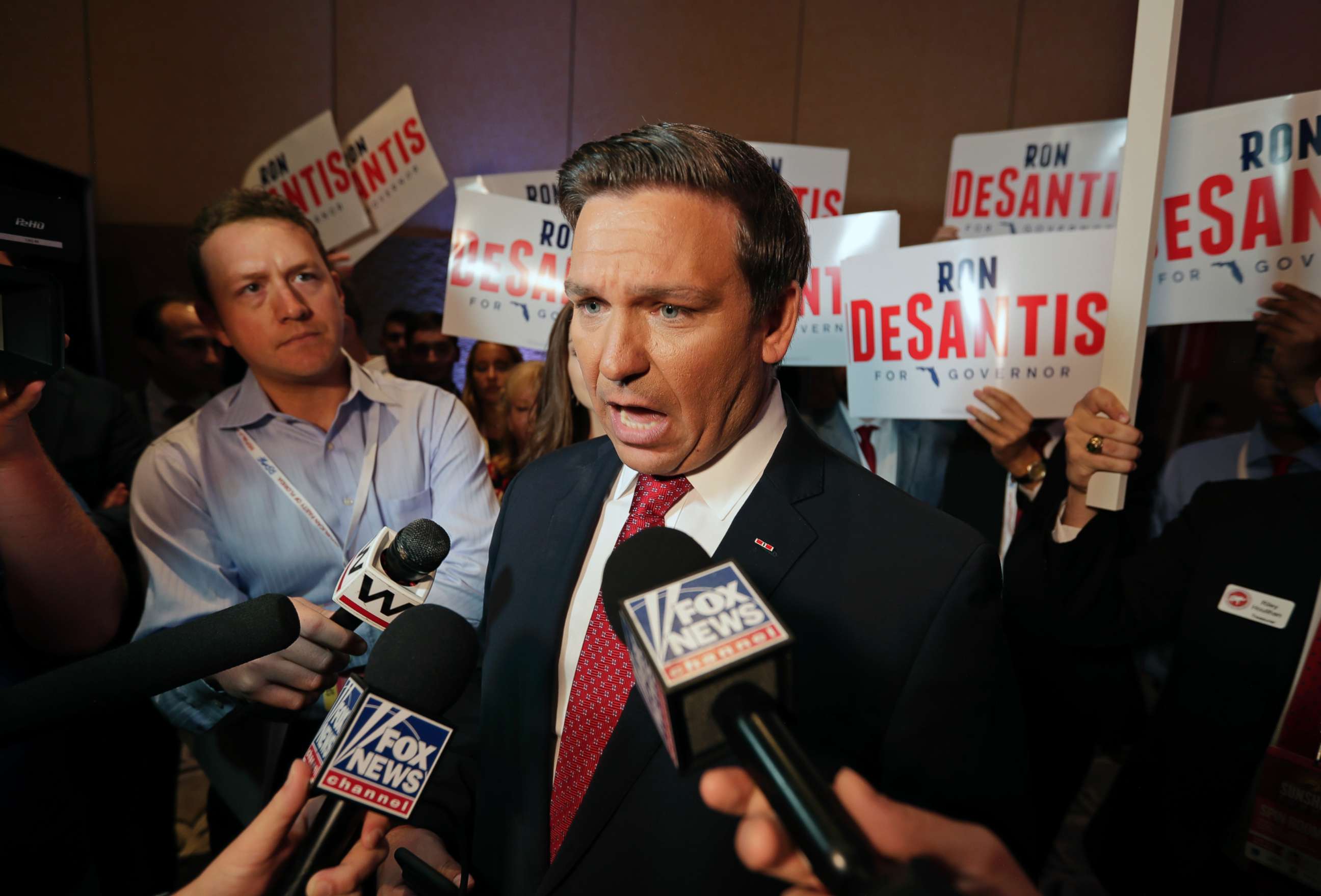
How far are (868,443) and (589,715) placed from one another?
206 centimetres

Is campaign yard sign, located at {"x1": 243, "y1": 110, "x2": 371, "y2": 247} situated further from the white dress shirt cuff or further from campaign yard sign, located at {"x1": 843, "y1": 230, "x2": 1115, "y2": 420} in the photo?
the white dress shirt cuff

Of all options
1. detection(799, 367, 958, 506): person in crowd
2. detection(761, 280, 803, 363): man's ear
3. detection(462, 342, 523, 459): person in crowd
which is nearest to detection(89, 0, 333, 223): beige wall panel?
detection(462, 342, 523, 459): person in crowd

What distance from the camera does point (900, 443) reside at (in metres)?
2.95

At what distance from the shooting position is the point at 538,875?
1.09 metres

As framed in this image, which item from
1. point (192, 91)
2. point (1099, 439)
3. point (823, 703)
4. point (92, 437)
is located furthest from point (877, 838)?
point (192, 91)

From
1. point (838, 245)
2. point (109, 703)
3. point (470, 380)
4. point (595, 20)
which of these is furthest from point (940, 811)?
point (595, 20)

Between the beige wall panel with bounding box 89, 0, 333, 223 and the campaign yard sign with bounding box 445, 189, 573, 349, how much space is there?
8.55 feet

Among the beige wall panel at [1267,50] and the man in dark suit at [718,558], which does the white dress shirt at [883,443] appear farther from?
the beige wall panel at [1267,50]

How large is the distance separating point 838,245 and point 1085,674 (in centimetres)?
Answer: 156

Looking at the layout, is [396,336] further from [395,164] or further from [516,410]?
[516,410]

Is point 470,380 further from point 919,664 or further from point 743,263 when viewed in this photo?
point 919,664

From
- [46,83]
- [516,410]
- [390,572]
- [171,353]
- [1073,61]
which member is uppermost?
[1073,61]

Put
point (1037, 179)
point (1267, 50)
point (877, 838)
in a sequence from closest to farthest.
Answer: point (877, 838) < point (1037, 179) < point (1267, 50)

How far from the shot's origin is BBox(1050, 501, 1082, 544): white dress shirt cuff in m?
1.77
